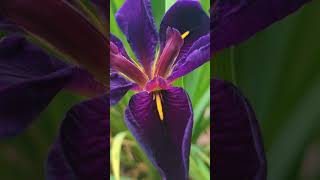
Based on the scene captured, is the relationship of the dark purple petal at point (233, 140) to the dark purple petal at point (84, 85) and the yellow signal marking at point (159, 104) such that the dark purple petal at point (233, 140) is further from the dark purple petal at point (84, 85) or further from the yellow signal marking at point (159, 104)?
the dark purple petal at point (84, 85)

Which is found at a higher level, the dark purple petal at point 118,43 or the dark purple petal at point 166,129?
the dark purple petal at point 118,43

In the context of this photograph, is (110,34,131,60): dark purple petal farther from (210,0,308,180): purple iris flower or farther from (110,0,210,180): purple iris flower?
(210,0,308,180): purple iris flower

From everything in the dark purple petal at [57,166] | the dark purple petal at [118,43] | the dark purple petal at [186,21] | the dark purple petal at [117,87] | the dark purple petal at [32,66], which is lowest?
the dark purple petal at [57,166]

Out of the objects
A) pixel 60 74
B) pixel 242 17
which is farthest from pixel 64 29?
pixel 242 17

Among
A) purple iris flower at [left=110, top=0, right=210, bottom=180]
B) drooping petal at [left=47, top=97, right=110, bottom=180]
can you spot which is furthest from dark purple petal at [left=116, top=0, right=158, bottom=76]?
drooping petal at [left=47, top=97, right=110, bottom=180]

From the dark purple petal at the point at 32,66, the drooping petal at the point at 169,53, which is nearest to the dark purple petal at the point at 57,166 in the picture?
the dark purple petal at the point at 32,66
